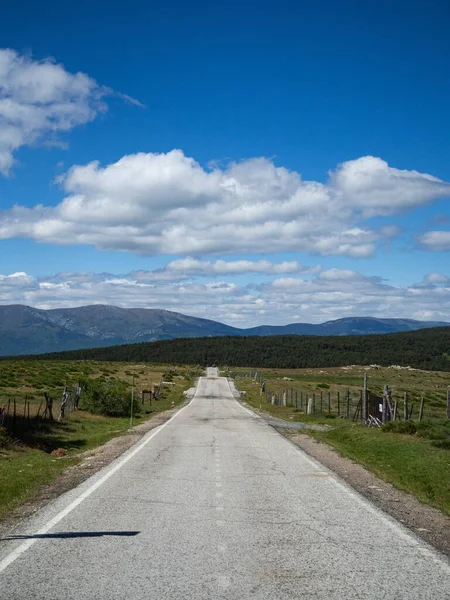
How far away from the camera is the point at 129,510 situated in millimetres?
9453

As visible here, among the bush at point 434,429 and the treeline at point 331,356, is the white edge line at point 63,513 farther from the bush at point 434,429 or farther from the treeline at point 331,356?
the treeline at point 331,356

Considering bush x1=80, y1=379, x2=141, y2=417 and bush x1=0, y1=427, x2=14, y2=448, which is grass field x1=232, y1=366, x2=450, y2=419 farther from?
bush x1=0, y1=427, x2=14, y2=448

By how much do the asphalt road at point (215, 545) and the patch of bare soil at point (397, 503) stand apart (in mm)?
312

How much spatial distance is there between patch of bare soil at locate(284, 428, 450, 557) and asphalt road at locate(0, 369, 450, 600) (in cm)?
31

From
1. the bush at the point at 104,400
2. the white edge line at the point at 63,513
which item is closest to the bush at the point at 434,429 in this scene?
the white edge line at the point at 63,513

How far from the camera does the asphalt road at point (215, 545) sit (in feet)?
19.0

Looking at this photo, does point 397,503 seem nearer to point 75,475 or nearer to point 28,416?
point 75,475

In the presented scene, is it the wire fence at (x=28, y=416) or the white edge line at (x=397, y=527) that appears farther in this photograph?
the wire fence at (x=28, y=416)

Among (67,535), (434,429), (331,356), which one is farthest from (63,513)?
(331,356)

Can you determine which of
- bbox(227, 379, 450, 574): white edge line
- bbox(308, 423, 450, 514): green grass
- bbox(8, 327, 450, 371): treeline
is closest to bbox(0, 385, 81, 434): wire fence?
bbox(308, 423, 450, 514): green grass

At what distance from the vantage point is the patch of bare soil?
8375 millimetres

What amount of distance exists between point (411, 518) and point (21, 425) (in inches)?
665

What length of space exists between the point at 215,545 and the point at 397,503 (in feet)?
15.5

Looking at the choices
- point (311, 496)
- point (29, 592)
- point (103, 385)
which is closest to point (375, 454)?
point (311, 496)
